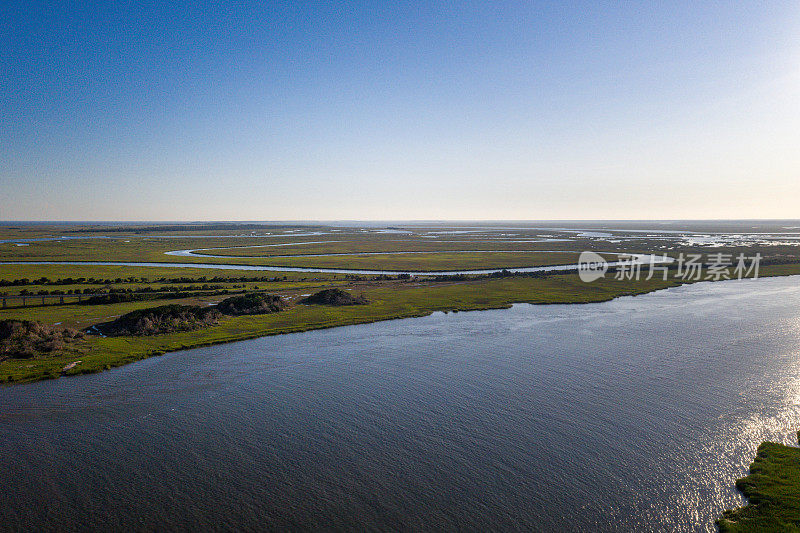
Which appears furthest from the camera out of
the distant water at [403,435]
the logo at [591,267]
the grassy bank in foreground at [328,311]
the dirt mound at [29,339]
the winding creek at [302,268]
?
the winding creek at [302,268]

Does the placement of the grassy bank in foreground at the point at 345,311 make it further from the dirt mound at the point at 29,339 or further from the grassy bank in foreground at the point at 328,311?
the dirt mound at the point at 29,339

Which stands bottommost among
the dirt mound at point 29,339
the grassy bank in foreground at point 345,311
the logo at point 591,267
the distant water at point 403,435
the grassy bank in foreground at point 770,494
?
the distant water at point 403,435

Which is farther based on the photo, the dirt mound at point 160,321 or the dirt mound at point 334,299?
the dirt mound at point 334,299

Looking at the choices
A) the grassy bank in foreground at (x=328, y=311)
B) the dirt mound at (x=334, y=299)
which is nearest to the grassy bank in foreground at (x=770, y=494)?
the grassy bank in foreground at (x=328, y=311)

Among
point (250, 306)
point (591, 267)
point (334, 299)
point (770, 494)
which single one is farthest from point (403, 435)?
point (591, 267)

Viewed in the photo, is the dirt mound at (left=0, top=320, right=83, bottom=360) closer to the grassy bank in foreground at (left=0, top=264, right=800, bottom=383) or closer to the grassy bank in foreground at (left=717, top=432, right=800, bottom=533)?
the grassy bank in foreground at (left=0, top=264, right=800, bottom=383)
